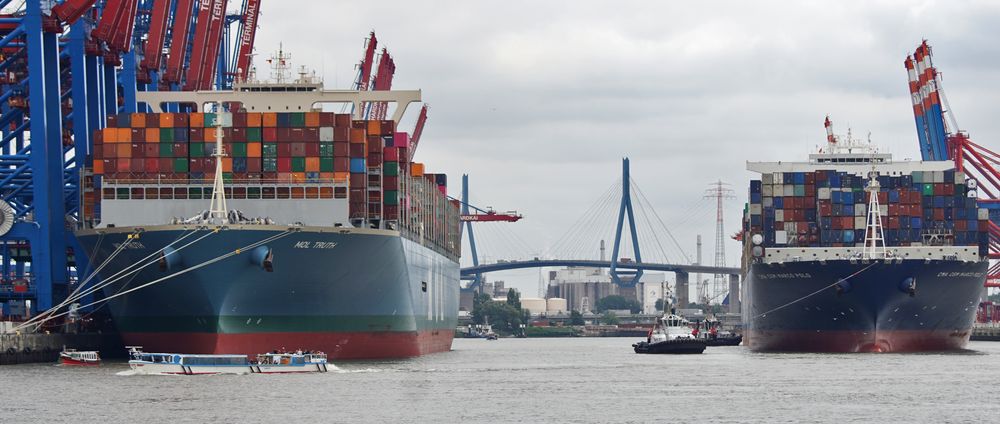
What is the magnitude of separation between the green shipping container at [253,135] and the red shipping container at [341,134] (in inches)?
122

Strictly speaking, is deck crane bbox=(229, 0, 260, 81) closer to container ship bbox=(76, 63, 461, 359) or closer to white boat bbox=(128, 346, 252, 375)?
container ship bbox=(76, 63, 461, 359)

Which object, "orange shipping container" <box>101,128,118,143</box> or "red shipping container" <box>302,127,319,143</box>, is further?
"red shipping container" <box>302,127,319,143</box>

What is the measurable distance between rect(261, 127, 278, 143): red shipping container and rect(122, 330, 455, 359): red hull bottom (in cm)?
828

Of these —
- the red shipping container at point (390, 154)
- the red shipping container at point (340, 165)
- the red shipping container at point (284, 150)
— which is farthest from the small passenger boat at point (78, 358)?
the red shipping container at point (390, 154)

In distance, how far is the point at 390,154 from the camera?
7650 cm

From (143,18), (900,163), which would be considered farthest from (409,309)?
(900,163)

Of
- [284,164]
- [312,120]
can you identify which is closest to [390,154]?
[312,120]

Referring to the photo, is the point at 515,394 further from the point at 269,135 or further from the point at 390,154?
the point at 390,154

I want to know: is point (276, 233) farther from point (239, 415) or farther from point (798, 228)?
point (798, 228)

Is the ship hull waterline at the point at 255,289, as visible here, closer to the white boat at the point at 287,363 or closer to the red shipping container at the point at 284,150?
the white boat at the point at 287,363

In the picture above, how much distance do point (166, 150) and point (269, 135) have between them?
4.26 metres

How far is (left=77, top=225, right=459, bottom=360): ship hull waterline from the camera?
6850 cm

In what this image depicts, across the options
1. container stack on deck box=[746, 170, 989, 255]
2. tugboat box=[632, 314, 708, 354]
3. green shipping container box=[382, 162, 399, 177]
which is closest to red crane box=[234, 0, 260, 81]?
tugboat box=[632, 314, 708, 354]

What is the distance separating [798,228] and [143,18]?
128 feet
